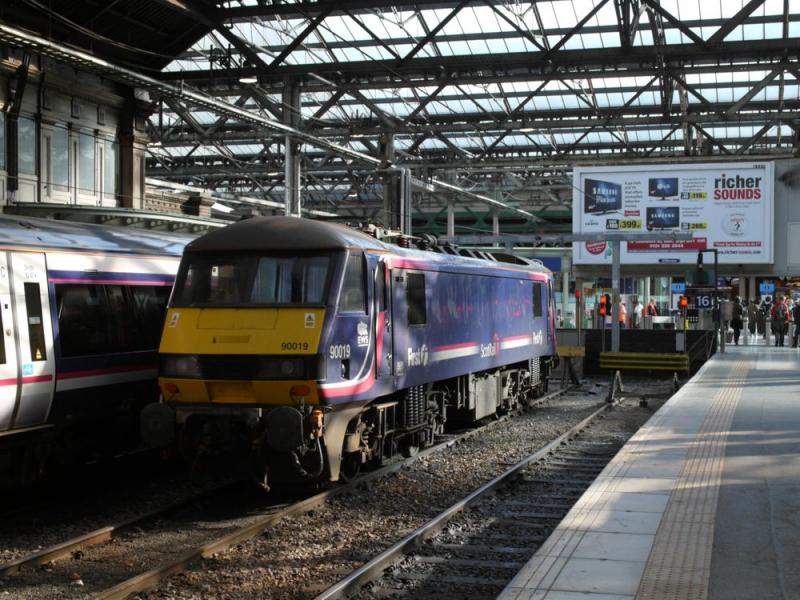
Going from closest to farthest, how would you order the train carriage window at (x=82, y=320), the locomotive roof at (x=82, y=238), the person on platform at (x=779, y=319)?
the locomotive roof at (x=82, y=238) → the train carriage window at (x=82, y=320) → the person on platform at (x=779, y=319)

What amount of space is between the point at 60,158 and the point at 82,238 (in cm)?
1284

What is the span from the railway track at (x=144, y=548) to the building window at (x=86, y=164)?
15.0 metres

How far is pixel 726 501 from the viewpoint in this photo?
27.9 ft

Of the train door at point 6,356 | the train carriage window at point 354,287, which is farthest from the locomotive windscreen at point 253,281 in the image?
the train door at point 6,356

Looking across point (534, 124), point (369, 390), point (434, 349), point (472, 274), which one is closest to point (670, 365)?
point (534, 124)

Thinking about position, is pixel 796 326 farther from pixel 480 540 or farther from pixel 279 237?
pixel 480 540

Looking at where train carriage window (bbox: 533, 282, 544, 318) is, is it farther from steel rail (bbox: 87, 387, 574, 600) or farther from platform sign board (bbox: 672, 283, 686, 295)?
platform sign board (bbox: 672, 283, 686, 295)

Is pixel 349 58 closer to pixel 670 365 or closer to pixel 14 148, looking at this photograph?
pixel 14 148

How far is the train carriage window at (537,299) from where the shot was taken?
1931 cm

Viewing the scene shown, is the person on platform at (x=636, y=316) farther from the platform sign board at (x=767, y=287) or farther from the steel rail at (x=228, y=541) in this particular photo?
the steel rail at (x=228, y=541)

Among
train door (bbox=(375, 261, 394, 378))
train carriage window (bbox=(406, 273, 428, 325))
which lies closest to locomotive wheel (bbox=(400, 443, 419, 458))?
train carriage window (bbox=(406, 273, 428, 325))

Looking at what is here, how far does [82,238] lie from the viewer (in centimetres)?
1116

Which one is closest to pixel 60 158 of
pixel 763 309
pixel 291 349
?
pixel 291 349

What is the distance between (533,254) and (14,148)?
93.7 ft
